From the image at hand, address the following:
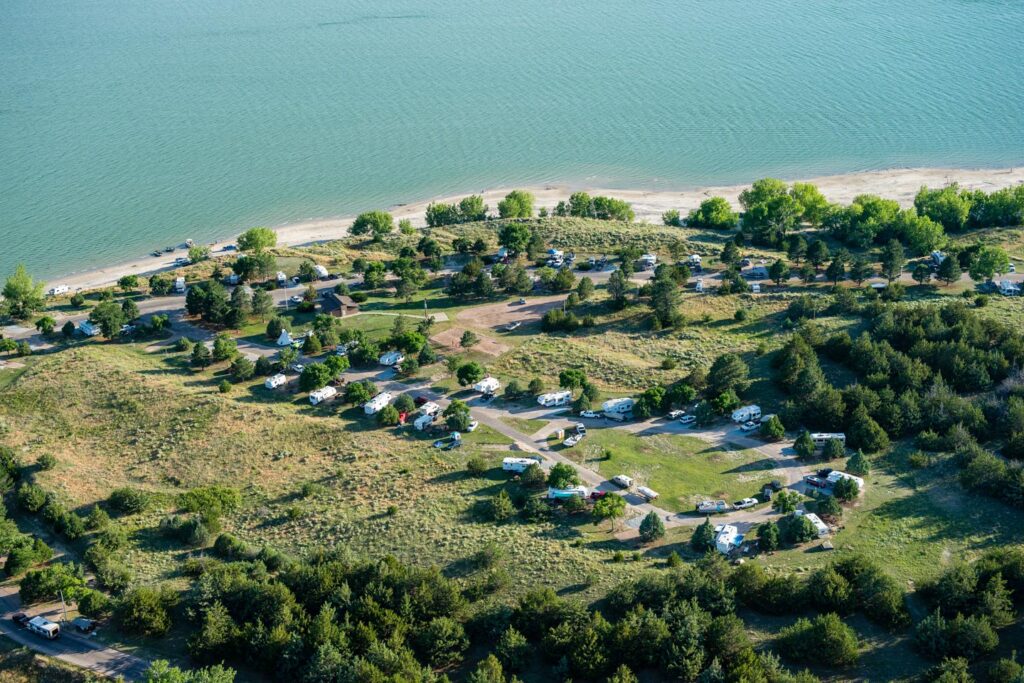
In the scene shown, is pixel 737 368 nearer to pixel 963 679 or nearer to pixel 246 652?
pixel 963 679

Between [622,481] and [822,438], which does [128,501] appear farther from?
[822,438]

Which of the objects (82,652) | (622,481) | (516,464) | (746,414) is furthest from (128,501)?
(746,414)

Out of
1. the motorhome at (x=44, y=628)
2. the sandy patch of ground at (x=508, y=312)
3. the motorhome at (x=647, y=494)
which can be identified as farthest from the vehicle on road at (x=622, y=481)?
the motorhome at (x=44, y=628)

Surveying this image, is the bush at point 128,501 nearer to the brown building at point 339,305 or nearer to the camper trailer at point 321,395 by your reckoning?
the camper trailer at point 321,395

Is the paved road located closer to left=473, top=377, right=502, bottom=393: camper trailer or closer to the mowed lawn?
the mowed lawn

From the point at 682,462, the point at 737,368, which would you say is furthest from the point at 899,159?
the point at 682,462

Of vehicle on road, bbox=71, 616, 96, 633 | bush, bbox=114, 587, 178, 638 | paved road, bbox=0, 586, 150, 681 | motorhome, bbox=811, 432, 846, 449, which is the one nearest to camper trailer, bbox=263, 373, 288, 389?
bush, bbox=114, 587, 178, 638
